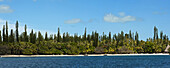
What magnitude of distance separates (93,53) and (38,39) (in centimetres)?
3766

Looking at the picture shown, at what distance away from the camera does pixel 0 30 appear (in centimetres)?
15300

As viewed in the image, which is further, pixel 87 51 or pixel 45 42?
pixel 87 51

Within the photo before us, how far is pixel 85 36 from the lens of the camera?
19038 centimetres

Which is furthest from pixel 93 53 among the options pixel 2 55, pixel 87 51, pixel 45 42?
pixel 2 55

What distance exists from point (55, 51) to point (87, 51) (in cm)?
2121

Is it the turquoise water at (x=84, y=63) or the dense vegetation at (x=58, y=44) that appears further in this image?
the dense vegetation at (x=58, y=44)

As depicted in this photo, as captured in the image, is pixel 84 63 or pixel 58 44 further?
pixel 58 44

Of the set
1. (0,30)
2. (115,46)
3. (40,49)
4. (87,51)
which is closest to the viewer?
(0,30)

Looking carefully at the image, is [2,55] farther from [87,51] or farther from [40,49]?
[87,51]

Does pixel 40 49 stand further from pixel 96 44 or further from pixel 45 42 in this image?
pixel 96 44

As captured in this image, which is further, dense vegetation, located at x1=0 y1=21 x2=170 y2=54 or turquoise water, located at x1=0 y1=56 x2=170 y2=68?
dense vegetation, located at x1=0 y1=21 x2=170 y2=54

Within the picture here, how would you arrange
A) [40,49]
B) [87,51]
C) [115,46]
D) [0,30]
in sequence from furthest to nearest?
[115,46] < [87,51] < [40,49] < [0,30]

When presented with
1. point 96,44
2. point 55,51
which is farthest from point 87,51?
point 55,51

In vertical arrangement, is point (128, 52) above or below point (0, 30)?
below
